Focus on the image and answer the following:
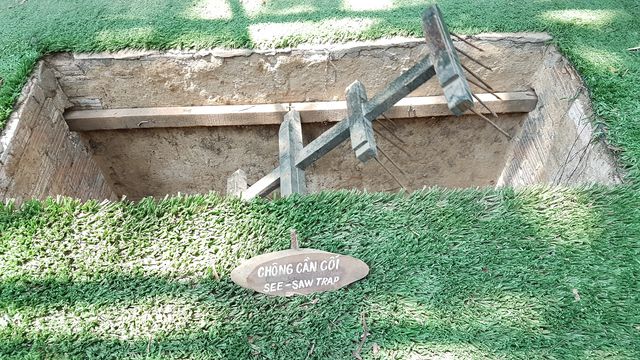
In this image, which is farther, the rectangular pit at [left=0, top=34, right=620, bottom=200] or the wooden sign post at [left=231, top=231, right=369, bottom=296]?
the rectangular pit at [left=0, top=34, right=620, bottom=200]

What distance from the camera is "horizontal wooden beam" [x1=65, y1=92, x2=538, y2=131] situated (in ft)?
9.96

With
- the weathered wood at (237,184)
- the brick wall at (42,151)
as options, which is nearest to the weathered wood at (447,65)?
the weathered wood at (237,184)

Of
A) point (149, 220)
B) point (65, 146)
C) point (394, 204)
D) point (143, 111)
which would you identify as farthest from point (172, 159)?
point (394, 204)

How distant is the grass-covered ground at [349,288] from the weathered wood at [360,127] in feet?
1.02

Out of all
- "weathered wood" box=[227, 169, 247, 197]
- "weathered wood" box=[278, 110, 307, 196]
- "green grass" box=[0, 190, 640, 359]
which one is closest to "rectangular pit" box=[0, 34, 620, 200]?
"weathered wood" box=[278, 110, 307, 196]

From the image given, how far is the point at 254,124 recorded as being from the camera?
10.4 feet

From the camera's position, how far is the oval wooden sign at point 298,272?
178cm

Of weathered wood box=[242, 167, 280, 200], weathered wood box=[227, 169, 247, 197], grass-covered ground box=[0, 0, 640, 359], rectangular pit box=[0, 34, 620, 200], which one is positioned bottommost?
grass-covered ground box=[0, 0, 640, 359]

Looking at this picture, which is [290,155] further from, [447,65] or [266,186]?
[447,65]

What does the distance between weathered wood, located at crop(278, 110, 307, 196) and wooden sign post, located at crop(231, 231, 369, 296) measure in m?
0.69

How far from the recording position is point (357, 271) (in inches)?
72.6

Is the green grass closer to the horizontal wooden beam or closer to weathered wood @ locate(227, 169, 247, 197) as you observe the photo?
weathered wood @ locate(227, 169, 247, 197)

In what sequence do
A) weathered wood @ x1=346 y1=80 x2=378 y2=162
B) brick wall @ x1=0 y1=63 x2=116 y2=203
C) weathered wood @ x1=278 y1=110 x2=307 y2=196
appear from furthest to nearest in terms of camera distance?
weathered wood @ x1=278 y1=110 x2=307 y2=196, brick wall @ x1=0 y1=63 x2=116 y2=203, weathered wood @ x1=346 y1=80 x2=378 y2=162

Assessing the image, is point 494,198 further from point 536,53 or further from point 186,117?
point 186,117
